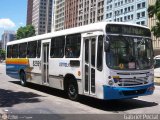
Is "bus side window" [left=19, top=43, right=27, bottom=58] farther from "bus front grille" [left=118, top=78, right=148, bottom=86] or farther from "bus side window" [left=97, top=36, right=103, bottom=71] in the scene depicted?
"bus front grille" [left=118, top=78, right=148, bottom=86]

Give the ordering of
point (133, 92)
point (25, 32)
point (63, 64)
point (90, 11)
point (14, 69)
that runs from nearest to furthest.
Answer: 1. point (133, 92)
2. point (63, 64)
3. point (14, 69)
4. point (90, 11)
5. point (25, 32)

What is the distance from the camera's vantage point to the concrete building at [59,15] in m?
153

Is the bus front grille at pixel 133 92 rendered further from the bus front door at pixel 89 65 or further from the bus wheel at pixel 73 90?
the bus wheel at pixel 73 90

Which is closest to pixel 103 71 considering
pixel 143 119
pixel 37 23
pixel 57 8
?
pixel 143 119

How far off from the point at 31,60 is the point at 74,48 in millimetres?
5302

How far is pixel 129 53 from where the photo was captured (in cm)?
1135

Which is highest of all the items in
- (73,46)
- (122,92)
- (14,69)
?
(73,46)

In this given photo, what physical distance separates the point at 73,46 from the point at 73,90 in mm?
1785

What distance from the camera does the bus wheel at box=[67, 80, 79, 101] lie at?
13.0m

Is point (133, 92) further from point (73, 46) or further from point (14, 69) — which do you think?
point (14, 69)

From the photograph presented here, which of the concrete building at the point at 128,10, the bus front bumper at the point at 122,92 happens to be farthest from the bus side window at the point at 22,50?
the concrete building at the point at 128,10

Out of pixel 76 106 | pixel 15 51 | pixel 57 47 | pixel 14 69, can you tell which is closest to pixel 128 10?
pixel 15 51

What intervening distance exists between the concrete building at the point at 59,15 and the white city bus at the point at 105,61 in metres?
A: 138

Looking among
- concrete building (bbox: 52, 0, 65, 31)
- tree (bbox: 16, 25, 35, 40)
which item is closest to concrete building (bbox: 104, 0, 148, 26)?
tree (bbox: 16, 25, 35, 40)
